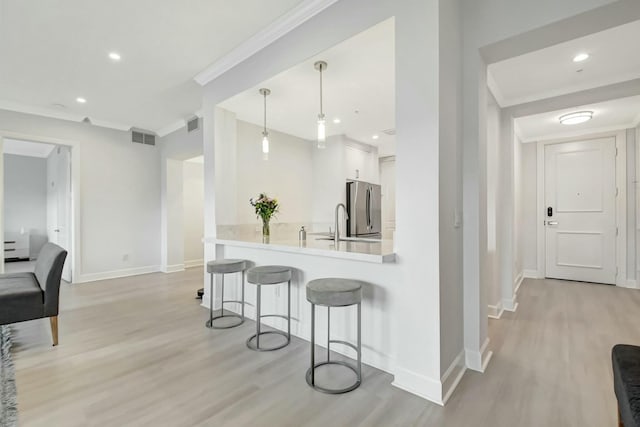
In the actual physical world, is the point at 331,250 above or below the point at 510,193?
below

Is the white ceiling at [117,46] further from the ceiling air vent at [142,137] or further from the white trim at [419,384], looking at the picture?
the white trim at [419,384]

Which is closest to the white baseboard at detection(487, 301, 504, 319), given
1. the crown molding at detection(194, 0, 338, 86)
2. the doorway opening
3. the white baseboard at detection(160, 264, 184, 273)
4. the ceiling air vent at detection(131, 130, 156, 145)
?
the crown molding at detection(194, 0, 338, 86)

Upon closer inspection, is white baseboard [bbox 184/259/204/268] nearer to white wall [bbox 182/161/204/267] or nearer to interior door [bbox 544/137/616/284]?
white wall [bbox 182/161/204/267]

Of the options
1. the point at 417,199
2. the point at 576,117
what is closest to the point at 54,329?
the point at 417,199

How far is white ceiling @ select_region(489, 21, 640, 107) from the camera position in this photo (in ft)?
7.95

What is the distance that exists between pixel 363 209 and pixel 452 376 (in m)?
3.84

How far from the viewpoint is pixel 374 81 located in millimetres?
3080

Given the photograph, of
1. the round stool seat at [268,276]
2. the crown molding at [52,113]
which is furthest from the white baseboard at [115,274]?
the round stool seat at [268,276]

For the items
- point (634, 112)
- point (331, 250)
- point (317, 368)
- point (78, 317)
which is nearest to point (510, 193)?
point (634, 112)

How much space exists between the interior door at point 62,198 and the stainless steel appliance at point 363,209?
4963mm

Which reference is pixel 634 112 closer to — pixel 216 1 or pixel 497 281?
pixel 497 281

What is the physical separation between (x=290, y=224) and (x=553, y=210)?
15.7 ft

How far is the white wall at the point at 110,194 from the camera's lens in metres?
4.79

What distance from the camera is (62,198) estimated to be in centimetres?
555
